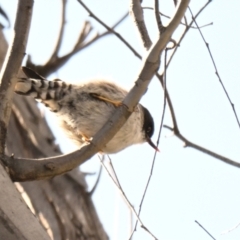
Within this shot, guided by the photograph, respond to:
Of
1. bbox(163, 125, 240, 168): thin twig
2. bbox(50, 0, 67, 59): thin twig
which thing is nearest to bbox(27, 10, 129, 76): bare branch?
bbox(50, 0, 67, 59): thin twig

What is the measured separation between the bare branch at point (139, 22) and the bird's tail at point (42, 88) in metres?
1.00

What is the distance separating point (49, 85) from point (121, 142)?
56 centimetres

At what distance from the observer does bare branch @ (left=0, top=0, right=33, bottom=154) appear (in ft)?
8.97

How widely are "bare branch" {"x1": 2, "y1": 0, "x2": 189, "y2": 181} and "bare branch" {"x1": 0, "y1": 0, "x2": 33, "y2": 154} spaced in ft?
0.47

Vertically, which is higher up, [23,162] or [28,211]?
[23,162]

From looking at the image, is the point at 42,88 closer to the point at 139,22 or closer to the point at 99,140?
the point at 139,22

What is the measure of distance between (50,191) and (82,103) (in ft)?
3.84

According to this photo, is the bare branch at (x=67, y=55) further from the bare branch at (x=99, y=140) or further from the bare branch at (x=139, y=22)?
the bare branch at (x=99, y=140)

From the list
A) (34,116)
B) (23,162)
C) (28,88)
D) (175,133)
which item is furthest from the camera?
(34,116)

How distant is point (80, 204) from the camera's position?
5.01 m

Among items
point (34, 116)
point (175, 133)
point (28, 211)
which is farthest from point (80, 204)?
point (28, 211)

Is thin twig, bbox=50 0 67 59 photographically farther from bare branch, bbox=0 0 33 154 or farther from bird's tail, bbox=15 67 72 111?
bare branch, bbox=0 0 33 154

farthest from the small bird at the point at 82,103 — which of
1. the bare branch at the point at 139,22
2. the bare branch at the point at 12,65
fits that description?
the bare branch at the point at 12,65

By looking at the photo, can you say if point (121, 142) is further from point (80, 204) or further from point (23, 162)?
point (23, 162)
